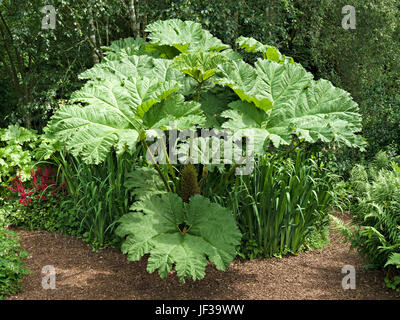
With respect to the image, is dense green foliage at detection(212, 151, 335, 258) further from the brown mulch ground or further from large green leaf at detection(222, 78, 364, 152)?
large green leaf at detection(222, 78, 364, 152)

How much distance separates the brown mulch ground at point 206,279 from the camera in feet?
11.4

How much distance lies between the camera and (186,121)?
3.12 metres

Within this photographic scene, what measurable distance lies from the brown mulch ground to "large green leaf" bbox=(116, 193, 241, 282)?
0.49 m

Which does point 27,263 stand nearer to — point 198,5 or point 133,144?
point 133,144

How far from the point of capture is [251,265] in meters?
3.97

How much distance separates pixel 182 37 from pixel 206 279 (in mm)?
2253

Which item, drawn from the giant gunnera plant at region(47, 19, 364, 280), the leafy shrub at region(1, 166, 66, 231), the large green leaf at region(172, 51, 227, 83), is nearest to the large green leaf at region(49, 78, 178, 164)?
the giant gunnera plant at region(47, 19, 364, 280)

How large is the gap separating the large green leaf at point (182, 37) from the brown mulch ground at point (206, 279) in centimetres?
201

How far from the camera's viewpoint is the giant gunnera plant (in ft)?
10.2

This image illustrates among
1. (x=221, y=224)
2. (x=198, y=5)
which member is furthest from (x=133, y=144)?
(x=198, y=5)

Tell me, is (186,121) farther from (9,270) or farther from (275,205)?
(9,270)

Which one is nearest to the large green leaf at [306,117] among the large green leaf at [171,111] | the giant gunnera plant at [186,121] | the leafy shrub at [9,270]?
the giant gunnera plant at [186,121]

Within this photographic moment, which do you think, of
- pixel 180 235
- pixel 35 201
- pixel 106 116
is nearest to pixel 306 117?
pixel 180 235

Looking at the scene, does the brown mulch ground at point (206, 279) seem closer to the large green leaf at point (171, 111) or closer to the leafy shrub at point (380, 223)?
the leafy shrub at point (380, 223)
